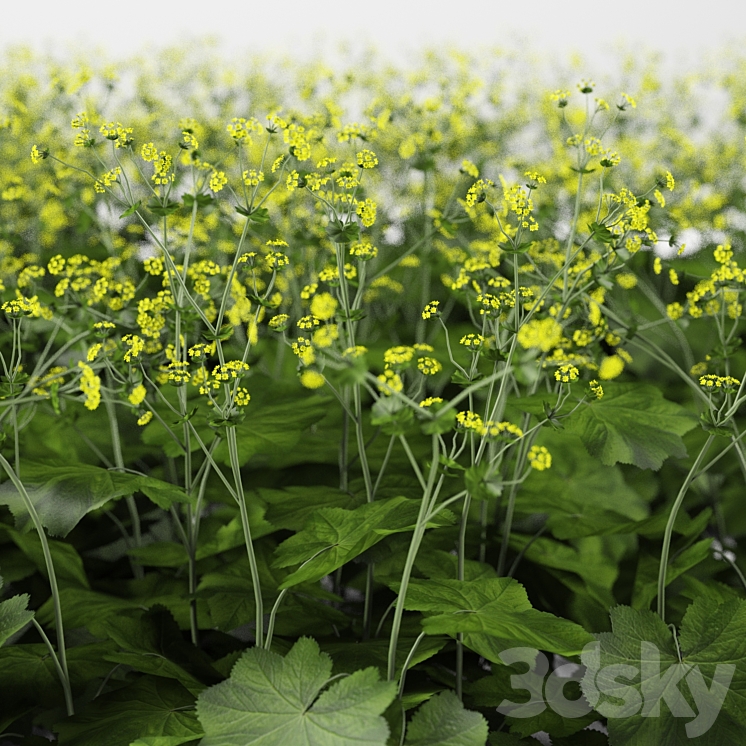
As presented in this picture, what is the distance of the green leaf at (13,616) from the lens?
0.86 m

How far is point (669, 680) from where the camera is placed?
2.95 feet

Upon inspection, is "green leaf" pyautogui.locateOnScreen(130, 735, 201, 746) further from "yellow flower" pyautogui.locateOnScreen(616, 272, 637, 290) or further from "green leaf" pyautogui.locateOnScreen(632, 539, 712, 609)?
"yellow flower" pyautogui.locateOnScreen(616, 272, 637, 290)

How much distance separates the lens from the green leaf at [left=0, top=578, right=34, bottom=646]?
0.86 m

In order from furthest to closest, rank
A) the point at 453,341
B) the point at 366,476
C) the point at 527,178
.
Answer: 1. the point at 453,341
2. the point at 366,476
3. the point at 527,178

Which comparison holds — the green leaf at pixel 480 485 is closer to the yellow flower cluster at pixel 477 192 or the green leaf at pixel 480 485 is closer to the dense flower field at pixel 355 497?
the dense flower field at pixel 355 497

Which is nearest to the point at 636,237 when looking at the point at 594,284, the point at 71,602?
the point at 594,284

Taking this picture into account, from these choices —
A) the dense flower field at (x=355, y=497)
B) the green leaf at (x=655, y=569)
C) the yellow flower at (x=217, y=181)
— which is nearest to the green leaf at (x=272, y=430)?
the dense flower field at (x=355, y=497)

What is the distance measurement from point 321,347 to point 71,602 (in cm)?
74

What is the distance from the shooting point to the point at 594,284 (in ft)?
3.83

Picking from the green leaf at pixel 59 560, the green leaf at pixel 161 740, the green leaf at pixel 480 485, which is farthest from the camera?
the green leaf at pixel 59 560

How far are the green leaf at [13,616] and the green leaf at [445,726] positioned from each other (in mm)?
465

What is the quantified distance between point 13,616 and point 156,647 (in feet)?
0.85

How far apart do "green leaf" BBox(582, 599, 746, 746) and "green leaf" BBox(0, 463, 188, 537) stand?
0.60m

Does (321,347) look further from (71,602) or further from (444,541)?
(71,602)
